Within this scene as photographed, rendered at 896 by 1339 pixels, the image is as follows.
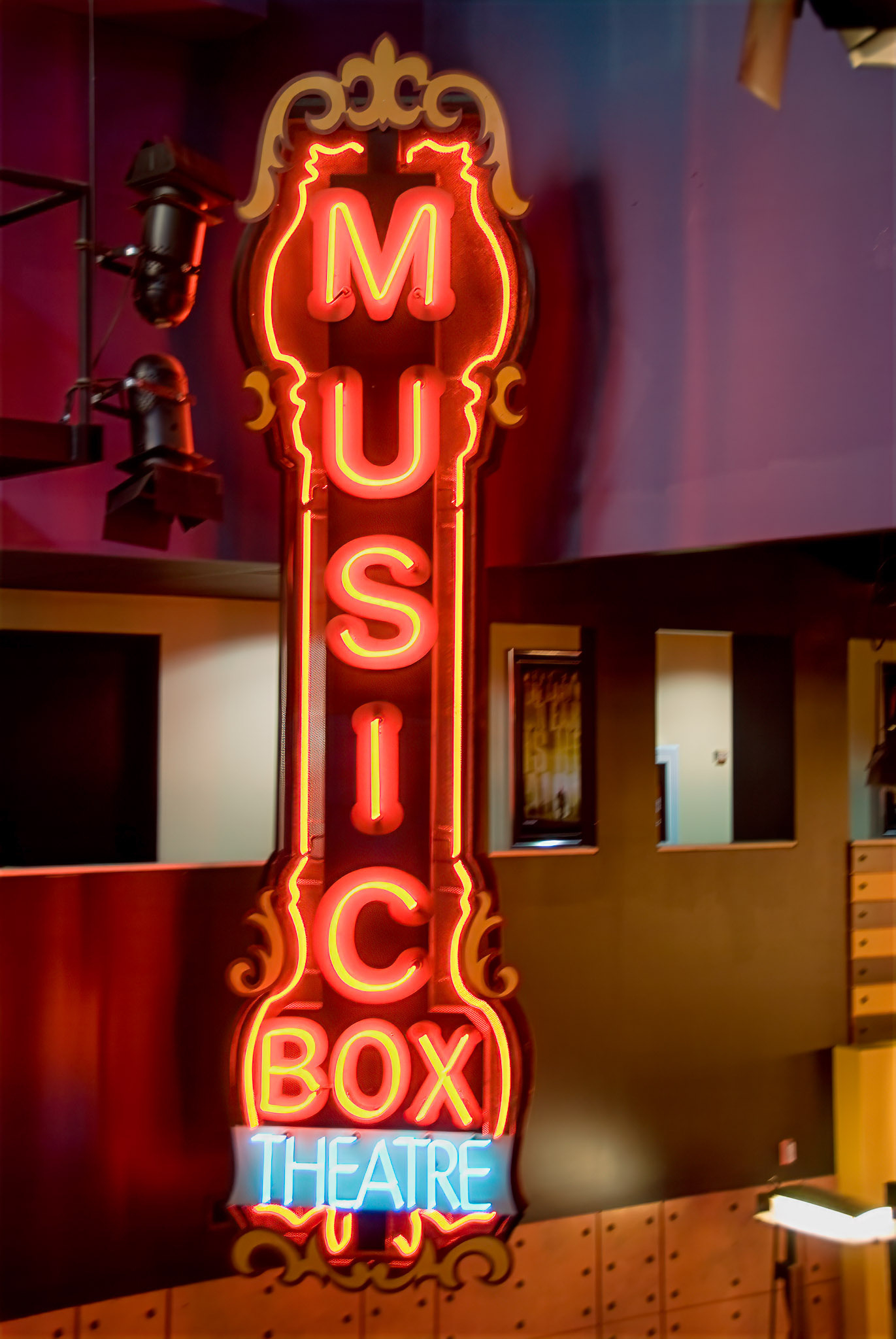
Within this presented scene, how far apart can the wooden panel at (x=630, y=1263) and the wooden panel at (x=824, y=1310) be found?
4.21ft

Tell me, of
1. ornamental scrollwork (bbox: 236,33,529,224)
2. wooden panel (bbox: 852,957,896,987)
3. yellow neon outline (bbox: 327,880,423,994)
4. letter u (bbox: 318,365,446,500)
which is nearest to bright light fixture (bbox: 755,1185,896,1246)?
wooden panel (bbox: 852,957,896,987)

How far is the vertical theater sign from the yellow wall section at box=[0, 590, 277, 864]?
91.3 inches

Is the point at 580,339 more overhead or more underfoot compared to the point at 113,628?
more overhead

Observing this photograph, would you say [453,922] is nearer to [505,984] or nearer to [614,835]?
[505,984]

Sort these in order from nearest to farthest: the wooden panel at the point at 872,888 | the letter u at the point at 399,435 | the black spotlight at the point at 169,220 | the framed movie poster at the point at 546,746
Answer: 1. the black spotlight at the point at 169,220
2. the letter u at the point at 399,435
3. the wooden panel at the point at 872,888
4. the framed movie poster at the point at 546,746

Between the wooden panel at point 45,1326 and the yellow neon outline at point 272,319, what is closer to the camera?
the yellow neon outline at point 272,319

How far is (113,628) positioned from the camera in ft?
25.8

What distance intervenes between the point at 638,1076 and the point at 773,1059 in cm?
104

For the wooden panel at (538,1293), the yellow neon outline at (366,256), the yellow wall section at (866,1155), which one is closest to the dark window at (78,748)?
the yellow neon outline at (366,256)

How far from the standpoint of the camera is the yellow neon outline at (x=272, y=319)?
5.91 meters

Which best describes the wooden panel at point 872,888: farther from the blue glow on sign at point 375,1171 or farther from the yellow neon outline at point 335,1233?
the yellow neon outline at point 335,1233

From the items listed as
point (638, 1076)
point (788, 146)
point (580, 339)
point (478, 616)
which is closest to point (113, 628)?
point (478, 616)

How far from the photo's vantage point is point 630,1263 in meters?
7.35

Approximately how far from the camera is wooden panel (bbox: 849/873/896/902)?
328 inches
